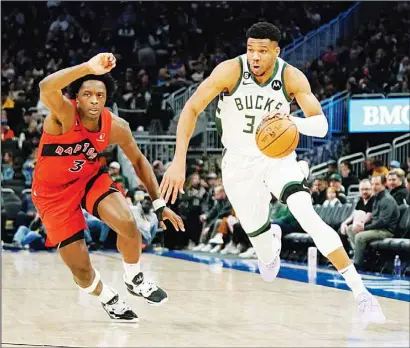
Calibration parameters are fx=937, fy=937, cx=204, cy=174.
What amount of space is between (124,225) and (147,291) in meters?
0.53

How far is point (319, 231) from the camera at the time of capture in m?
5.90

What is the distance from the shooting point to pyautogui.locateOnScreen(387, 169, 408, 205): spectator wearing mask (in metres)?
11.1

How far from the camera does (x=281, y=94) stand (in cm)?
588

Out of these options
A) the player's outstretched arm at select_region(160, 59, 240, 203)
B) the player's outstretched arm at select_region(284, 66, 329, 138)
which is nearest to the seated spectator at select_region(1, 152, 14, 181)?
the player's outstretched arm at select_region(160, 59, 240, 203)

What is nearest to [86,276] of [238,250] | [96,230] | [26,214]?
[238,250]

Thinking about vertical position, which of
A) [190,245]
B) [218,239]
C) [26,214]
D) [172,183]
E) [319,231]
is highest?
[172,183]

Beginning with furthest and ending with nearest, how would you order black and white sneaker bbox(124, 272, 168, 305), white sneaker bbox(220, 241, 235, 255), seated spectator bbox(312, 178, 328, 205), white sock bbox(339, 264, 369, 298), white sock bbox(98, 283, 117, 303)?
white sneaker bbox(220, 241, 235, 255)
seated spectator bbox(312, 178, 328, 205)
white sock bbox(98, 283, 117, 303)
black and white sneaker bbox(124, 272, 168, 305)
white sock bbox(339, 264, 369, 298)

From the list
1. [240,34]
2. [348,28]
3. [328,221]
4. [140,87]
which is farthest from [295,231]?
[240,34]

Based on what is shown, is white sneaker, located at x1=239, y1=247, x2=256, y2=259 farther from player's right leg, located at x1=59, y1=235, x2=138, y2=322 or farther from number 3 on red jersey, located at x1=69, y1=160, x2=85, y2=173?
number 3 on red jersey, located at x1=69, y1=160, x2=85, y2=173

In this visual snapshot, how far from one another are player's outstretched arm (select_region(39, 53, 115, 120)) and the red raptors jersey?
22 cm

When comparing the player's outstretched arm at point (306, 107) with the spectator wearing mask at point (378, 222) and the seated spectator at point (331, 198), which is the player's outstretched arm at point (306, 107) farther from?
the seated spectator at point (331, 198)

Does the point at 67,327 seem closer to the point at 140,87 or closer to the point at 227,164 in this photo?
the point at 227,164

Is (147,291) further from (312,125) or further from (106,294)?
(312,125)

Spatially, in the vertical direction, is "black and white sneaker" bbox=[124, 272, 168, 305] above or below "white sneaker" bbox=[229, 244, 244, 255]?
above
